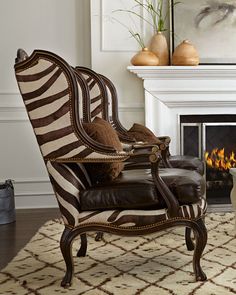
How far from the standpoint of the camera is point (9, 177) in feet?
15.0

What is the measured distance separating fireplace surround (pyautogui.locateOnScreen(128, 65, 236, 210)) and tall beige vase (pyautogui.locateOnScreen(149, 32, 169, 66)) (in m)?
0.20

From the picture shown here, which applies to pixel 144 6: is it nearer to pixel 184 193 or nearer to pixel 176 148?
pixel 176 148

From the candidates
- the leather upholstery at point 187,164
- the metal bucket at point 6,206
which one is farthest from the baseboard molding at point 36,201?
the leather upholstery at point 187,164

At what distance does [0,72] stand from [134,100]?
1.23 m

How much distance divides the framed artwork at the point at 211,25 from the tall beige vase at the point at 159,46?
242 millimetres

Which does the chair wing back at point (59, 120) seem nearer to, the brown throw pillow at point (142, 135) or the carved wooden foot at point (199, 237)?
the carved wooden foot at point (199, 237)

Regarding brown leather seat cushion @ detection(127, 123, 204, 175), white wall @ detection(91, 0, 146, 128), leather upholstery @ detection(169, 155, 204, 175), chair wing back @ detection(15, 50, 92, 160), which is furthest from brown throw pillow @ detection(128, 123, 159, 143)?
chair wing back @ detection(15, 50, 92, 160)

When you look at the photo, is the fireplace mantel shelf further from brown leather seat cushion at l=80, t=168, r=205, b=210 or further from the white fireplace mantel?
brown leather seat cushion at l=80, t=168, r=205, b=210

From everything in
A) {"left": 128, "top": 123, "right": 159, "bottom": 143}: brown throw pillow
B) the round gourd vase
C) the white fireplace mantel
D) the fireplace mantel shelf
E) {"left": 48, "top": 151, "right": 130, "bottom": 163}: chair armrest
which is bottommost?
{"left": 128, "top": 123, "right": 159, "bottom": 143}: brown throw pillow

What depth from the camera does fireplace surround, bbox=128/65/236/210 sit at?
429 centimetres

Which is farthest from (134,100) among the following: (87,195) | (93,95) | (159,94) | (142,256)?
(87,195)

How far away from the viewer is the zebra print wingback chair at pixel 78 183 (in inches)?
92.4

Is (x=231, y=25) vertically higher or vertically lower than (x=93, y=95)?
higher

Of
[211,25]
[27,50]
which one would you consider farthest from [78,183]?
[211,25]
